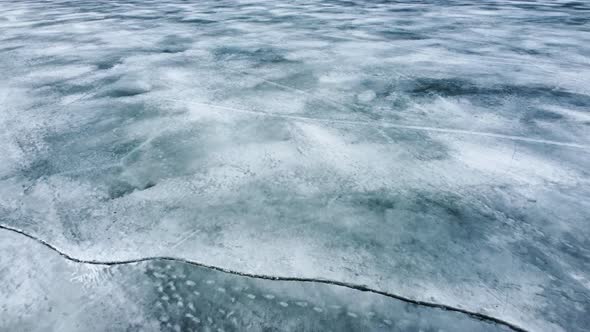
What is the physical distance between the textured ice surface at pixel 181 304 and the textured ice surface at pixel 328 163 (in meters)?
0.06

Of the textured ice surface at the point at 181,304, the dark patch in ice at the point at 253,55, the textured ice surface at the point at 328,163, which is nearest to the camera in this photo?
the textured ice surface at the point at 181,304

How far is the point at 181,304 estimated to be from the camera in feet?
3.11

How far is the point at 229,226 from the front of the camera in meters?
1.22

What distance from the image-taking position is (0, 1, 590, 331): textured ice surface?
1.07 m

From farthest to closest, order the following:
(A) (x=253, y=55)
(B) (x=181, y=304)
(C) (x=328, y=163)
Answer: (A) (x=253, y=55)
(C) (x=328, y=163)
(B) (x=181, y=304)

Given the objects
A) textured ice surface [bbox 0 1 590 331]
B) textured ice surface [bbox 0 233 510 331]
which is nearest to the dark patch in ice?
textured ice surface [bbox 0 1 590 331]

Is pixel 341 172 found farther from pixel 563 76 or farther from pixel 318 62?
pixel 563 76

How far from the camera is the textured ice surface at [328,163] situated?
1.07 meters

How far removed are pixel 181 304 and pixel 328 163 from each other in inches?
34.3

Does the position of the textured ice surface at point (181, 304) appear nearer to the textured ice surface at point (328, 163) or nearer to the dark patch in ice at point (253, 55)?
the textured ice surface at point (328, 163)

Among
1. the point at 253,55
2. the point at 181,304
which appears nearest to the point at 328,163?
the point at 181,304

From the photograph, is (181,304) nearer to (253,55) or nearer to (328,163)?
(328,163)

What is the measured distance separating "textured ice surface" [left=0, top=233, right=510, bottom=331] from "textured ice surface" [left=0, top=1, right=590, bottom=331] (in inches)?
2.2

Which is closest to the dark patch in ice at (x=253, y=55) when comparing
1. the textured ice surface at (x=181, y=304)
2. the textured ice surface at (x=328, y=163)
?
the textured ice surface at (x=328, y=163)
